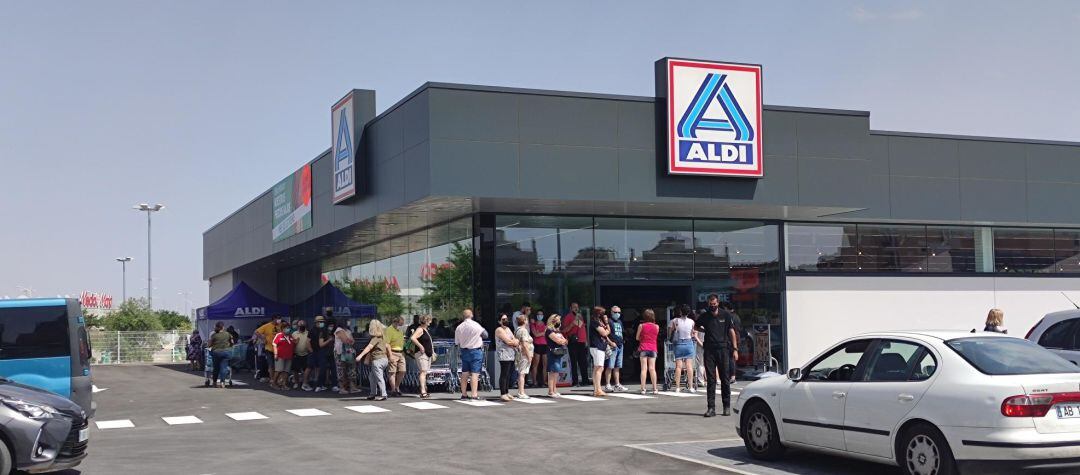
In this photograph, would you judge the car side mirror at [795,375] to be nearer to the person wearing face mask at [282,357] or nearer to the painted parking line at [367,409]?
the painted parking line at [367,409]

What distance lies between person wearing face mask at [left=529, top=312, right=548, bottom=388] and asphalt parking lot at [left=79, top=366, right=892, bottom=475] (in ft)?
4.60

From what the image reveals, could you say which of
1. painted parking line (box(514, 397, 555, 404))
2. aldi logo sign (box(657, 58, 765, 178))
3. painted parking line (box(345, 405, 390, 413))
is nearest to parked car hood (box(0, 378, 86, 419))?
painted parking line (box(345, 405, 390, 413))

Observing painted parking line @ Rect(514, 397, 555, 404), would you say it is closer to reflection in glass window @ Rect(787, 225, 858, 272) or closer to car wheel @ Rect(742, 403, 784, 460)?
car wheel @ Rect(742, 403, 784, 460)

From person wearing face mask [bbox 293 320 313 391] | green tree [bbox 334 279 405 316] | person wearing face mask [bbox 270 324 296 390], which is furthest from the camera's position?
green tree [bbox 334 279 405 316]

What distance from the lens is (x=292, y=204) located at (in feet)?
111

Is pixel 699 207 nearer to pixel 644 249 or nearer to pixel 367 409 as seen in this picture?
pixel 644 249

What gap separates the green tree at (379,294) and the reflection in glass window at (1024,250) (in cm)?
1641

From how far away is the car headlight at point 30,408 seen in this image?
34.8 ft

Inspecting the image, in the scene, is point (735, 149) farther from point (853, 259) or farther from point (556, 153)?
point (853, 259)

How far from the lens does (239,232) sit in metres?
45.0

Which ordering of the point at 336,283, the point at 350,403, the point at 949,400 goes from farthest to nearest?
the point at 336,283, the point at 350,403, the point at 949,400

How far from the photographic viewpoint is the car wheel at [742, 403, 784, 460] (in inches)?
469

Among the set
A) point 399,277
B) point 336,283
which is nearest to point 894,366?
point 399,277

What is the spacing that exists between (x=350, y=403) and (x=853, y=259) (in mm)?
14060
